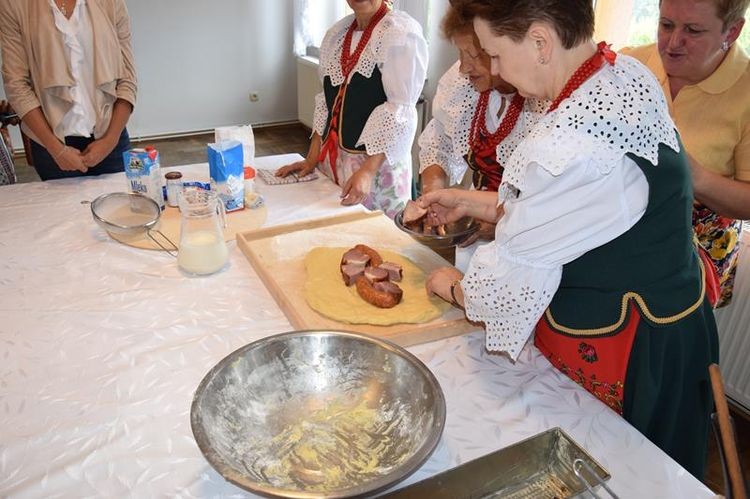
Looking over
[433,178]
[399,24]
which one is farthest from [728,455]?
[399,24]

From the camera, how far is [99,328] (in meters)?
1.15

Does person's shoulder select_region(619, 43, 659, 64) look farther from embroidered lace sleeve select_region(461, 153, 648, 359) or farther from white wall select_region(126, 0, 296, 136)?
white wall select_region(126, 0, 296, 136)

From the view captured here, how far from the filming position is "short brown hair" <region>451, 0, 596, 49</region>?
85 centimetres

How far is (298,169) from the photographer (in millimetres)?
2082

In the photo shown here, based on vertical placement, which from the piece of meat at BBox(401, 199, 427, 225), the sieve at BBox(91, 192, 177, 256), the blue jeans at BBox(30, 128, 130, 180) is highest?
the piece of meat at BBox(401, 199, 427, 225)

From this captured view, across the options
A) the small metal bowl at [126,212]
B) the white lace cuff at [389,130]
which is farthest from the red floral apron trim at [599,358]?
the small metal bowl at [126,212]

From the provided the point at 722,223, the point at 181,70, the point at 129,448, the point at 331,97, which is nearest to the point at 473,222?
the point at 722,223

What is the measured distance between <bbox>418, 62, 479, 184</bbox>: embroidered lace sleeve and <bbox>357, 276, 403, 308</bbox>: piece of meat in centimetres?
61

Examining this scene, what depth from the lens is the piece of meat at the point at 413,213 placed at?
4.79 feet

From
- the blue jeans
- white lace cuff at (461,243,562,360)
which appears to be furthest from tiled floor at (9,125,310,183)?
white lace cuff at (461,243,562,360)

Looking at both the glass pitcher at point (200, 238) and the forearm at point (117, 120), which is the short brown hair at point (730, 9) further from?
the forearm at point (117, 120)

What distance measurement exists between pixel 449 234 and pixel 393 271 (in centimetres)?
22

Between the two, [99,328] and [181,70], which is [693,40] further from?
[181,70]

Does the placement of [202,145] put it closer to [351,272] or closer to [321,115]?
[321,115]
